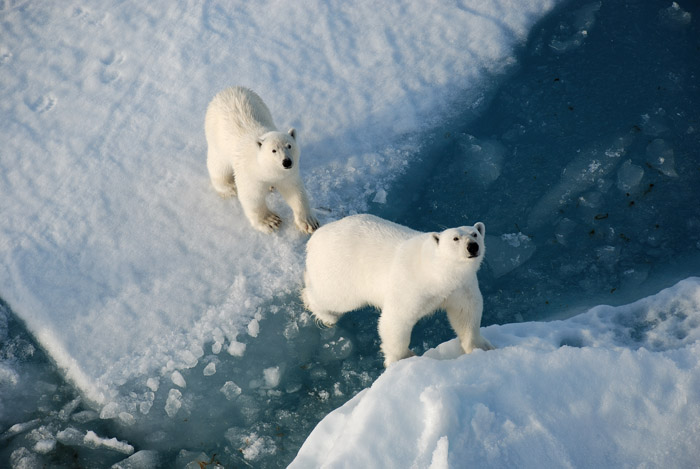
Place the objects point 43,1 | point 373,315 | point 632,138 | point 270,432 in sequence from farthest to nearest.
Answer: point 43,1
point 632,138
point 373,315
point 270,432

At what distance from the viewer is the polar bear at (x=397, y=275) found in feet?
9.73

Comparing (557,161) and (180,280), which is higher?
(180,280)

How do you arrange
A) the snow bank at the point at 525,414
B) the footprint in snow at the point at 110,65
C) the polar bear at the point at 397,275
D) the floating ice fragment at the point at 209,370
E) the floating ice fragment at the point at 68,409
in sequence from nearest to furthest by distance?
the snow bank at the point at 525,414
the polar bear at the point at 397,275
the floating ice fragment at the point at 68,409
the floating ice fragment at the point at 209,370
the footprint in snow at the point at 110,65

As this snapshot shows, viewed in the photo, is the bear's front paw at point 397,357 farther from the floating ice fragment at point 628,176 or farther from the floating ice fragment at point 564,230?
the floating ice fragment at point 628,176

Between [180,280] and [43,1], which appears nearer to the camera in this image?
[180,280]

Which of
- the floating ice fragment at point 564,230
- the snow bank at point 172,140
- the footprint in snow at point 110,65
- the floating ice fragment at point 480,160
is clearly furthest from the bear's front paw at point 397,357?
the footprint in snow at point 110,65

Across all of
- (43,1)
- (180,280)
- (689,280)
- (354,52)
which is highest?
(43,1)

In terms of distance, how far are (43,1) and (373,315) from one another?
186 inches

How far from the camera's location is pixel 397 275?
3.20m

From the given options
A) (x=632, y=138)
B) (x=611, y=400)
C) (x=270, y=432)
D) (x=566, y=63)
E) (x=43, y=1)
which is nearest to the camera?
(x=611, y=400)

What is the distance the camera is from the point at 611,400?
287cm

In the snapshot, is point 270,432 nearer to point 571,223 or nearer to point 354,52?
point 571,223

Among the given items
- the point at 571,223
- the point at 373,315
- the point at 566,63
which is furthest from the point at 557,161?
the point at 373,315

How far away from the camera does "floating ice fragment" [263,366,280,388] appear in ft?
12.3
